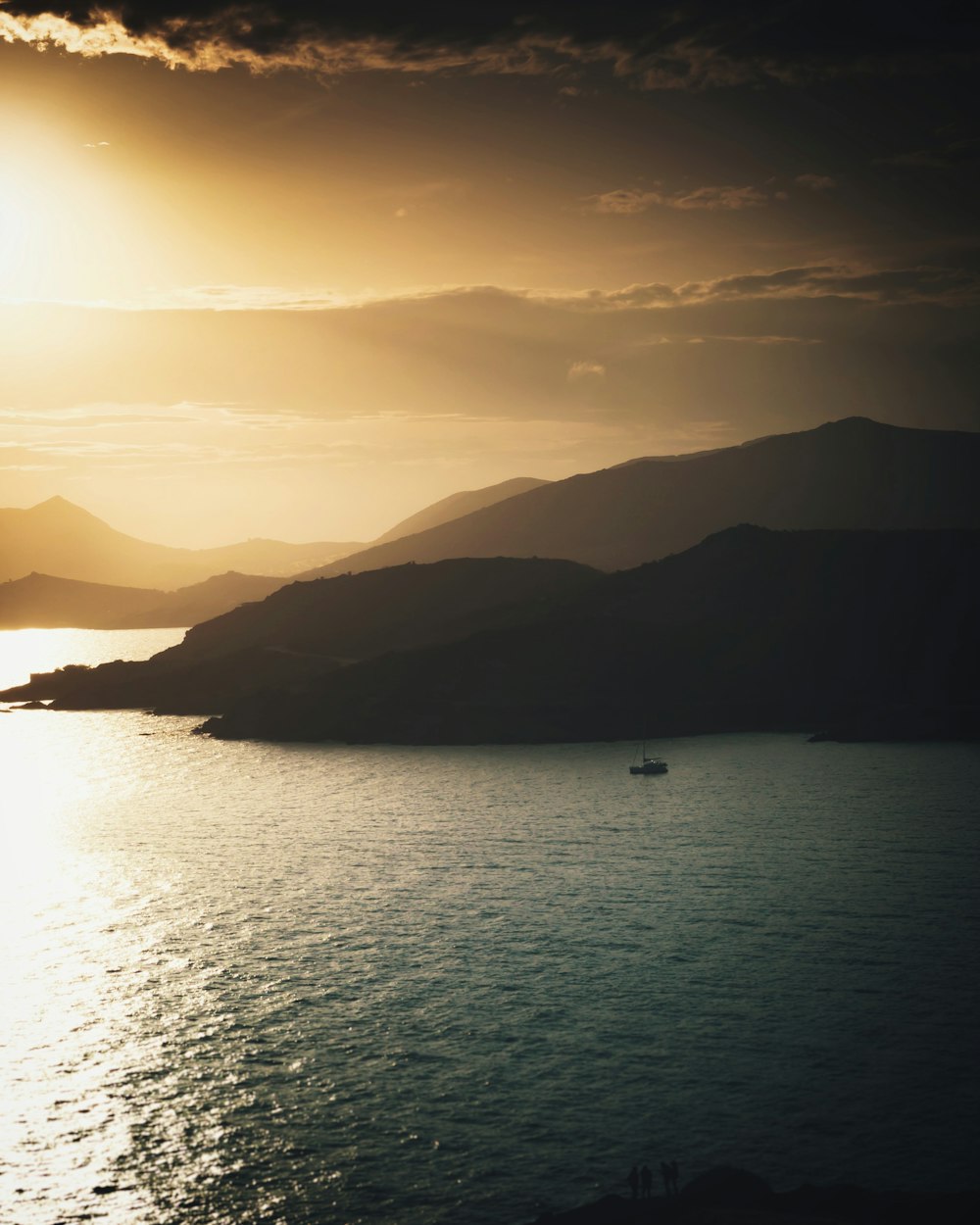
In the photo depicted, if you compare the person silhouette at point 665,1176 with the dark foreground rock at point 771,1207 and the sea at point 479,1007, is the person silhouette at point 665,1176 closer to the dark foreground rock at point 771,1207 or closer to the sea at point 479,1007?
the dark foreground rock at point 771,1207

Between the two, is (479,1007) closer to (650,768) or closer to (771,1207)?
(771,1207)

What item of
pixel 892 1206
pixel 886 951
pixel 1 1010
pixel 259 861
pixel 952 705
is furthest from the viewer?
pixel 952 705

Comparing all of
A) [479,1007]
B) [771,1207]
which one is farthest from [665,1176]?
[479,1007]

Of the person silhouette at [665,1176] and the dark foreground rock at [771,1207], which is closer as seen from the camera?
the dark foreground rock at [771,1207]

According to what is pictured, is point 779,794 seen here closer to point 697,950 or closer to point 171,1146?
point 697,950

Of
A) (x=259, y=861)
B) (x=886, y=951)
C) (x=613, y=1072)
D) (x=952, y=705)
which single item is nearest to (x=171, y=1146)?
(x=613, y=1072)

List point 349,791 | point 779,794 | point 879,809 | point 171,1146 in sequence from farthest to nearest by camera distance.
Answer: point 349,791
point 779,794
point 879,809
point 171,1146

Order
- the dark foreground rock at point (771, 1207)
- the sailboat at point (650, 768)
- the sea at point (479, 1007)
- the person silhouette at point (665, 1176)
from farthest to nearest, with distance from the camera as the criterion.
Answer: the sailboat at point (650, 768)
the sea at point (479, 1007)
the person silhouette at point (665, 1176)
the dark foreground rock at point (771, 1207)

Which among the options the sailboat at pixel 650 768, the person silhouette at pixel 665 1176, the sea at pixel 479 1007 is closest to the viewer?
the person silhouette at pixel 665 1176

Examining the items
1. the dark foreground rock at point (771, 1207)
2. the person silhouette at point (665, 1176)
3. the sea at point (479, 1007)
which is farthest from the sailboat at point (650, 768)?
the dark foreground rock at point (771, 1207)
